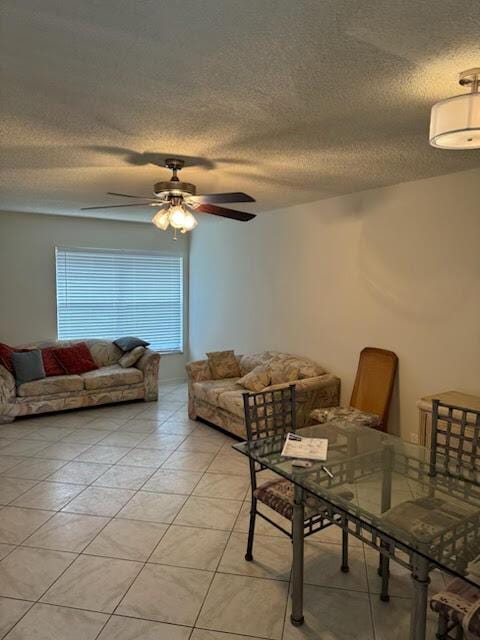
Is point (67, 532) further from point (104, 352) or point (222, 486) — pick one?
point (104, 352)

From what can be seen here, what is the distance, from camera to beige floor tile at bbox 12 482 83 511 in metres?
3.17

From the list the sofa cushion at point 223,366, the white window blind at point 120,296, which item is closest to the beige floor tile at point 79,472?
the sofa cushion at point 223,366

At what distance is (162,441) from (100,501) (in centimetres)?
125

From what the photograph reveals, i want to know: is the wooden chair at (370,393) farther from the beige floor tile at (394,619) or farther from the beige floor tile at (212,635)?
the beige floor tile at (212,635)

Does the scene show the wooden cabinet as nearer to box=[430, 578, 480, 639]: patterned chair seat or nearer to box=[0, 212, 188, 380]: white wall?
box=[430, 578, 480, 639]: patterned chair seat

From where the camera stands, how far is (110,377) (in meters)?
5.56

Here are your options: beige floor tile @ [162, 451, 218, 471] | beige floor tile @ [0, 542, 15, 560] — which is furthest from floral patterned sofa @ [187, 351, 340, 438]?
beige floor tile @ [0, 542, 15, 560]

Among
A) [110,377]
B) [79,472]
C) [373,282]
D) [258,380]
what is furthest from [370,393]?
[110,377]

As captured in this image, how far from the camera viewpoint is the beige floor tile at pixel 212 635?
1.98 m

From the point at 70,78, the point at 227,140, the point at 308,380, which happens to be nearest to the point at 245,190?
the point at 227,140

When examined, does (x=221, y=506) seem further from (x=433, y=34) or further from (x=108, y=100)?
(x=433, y=34)

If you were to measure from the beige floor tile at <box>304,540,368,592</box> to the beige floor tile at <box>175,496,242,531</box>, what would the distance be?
573 millimetres

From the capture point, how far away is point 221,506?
3152 millimetres

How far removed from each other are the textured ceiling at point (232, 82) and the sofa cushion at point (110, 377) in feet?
9.42
